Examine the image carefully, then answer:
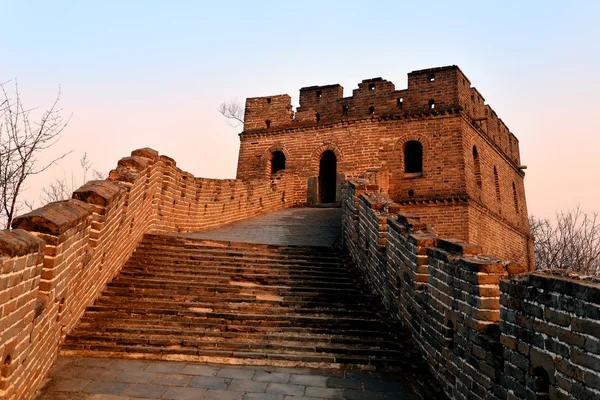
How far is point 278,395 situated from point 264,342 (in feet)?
4.06

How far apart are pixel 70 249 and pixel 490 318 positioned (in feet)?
15.1

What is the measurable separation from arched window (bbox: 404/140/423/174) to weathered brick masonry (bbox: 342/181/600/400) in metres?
11.3

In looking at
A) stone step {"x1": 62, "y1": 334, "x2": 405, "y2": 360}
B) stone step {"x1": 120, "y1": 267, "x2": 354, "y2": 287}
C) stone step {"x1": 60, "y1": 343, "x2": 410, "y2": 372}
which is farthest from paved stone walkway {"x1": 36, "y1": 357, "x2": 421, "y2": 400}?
stone step {"x1": 120, "y1": 267, "x2": 354, "y2": 287}

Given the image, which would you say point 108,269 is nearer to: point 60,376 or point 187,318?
point 187,318

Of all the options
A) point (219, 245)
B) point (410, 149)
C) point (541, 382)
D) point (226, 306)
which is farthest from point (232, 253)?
point (410, 149)

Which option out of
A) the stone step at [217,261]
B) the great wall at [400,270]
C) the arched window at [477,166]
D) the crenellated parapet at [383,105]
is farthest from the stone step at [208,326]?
the arched window at [477,166]

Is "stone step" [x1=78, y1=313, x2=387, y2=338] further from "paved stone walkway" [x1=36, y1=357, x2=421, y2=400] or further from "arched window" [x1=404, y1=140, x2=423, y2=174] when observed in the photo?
"arched window" [x1=404, y1=140, x2=423, y2=174]

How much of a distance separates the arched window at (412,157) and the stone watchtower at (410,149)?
4 centimetres

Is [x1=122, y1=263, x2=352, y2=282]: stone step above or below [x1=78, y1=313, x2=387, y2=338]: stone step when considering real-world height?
above

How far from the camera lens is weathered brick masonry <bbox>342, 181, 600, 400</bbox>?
2557 mm

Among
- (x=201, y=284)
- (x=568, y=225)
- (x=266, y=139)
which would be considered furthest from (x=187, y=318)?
(x=568, y=225)

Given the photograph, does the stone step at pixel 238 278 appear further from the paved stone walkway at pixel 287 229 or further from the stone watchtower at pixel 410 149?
the stone watchtower at pixel 410 149

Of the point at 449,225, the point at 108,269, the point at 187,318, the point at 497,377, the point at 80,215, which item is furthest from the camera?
the point at 449,225

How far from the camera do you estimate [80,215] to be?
5.11 metres
